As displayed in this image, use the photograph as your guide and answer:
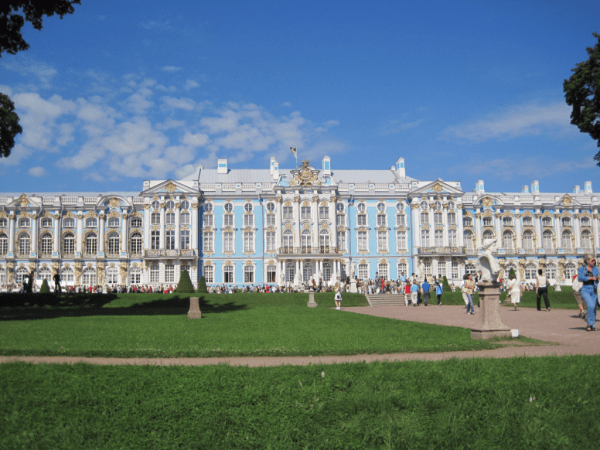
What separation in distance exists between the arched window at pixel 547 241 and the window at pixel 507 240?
4.16 meters

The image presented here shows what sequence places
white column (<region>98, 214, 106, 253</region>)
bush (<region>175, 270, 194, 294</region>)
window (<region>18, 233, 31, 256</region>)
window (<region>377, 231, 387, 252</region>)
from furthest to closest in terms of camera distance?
1. window (<region>18, 233, 31, 256</region>)
2. white column (<region>98, 214, 106, 253</region>)
3. window (<region>377, 231, 387, 252</region>)
4. bush (<region>175, 270, 194, 294</region>)

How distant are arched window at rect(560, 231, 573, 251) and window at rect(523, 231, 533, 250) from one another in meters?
4.10

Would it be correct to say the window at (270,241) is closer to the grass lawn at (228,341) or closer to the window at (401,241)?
the window at (401,241)

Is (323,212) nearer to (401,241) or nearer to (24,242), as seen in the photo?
(401,241)

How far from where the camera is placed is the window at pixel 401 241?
58.0 metres

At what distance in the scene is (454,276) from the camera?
186ft

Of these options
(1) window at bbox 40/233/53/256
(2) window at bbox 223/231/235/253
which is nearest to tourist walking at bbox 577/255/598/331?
(2) window at bbox 223/231/235/253

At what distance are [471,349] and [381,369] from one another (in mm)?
3934

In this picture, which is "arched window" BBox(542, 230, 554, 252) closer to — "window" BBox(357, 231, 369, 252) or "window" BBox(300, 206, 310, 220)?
"window" BBox(357, 231, 369, 252)

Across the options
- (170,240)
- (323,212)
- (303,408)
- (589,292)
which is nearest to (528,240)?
(323,212)

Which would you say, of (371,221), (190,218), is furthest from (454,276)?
(190,218)

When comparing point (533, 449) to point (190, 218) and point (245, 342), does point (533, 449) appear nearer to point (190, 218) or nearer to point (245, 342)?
point (245, 342)

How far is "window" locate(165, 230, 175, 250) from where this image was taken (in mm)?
55781

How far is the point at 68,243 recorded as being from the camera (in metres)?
58.9
